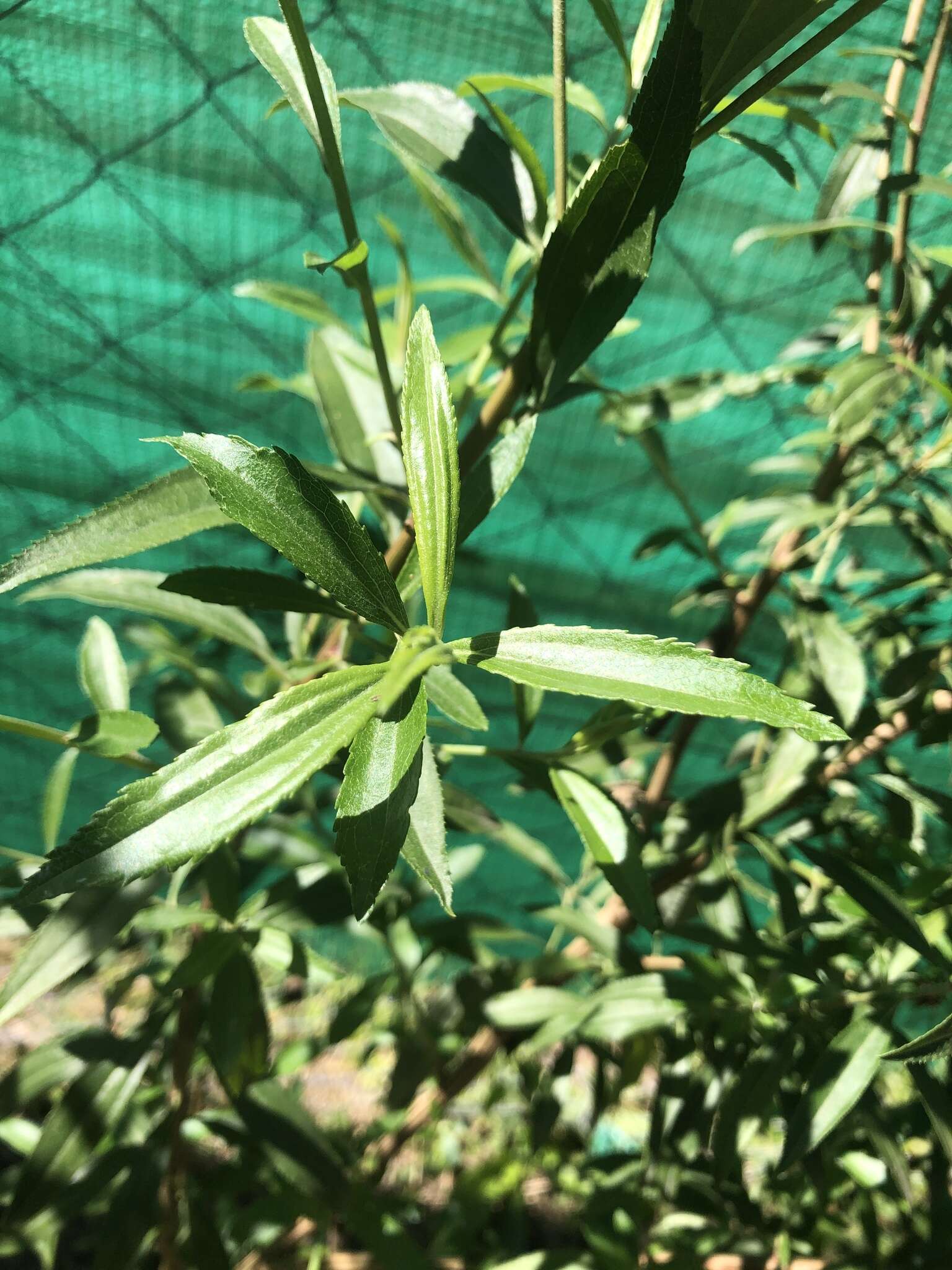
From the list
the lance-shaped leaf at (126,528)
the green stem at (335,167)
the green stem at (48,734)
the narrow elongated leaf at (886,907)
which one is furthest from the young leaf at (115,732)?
the narrow elongated leaf at (886,907)

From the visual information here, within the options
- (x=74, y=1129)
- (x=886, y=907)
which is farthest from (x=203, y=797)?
(x=74, y=1129)

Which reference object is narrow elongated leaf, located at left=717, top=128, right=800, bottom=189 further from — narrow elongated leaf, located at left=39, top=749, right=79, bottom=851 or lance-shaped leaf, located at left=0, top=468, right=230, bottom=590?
narrow elongated leaf, located at left=39, top=749, right=79, bottom=851

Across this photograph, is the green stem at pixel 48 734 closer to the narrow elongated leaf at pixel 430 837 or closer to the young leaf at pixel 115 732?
the young leaf at pixel 115 732

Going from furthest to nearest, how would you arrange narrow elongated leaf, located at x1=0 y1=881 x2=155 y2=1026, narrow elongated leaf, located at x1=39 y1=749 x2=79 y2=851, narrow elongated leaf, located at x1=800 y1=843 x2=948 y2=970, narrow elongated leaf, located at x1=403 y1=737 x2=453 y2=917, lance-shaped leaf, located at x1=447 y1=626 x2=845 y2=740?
narrow elongated leaf, located at x1=39 y1=749 x2=79 y2=851 < narrow elongated leaf, located at x1=800 y1=843 x2=948 y2=970 < narrow elongated leaf, located at x1=0 y1=881 x2=155 y2=1026 < narrow elongated leaf, located at x1=403 y1=737 x2=453 y2=917 < lance-shaped leaf, located at x1=447 y1=626 x2=845 y2=740

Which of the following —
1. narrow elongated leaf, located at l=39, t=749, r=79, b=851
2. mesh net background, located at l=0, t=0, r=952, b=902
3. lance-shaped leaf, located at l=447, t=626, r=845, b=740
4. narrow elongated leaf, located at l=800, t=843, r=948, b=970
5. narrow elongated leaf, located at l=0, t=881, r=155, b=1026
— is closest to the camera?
lance-shaped leaf, located at l=447, t=626, r=845, b=740

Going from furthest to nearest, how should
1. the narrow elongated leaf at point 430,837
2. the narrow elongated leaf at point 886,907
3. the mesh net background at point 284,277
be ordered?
1. the mesh net background at point 284,277
2. the narrow elongated leaf at point 886,907
3. the narrow elongated leaf at point 430,837

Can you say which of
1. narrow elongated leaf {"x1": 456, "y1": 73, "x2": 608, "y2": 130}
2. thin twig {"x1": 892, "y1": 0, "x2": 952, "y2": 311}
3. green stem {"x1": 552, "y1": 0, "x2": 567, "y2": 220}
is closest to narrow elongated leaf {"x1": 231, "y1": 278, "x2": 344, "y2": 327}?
narrow elongated leaf {"x1": 456, "y1": 73, "x2": 608, "y2": 130}

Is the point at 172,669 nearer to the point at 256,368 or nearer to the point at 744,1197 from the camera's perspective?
the point at 256,368
